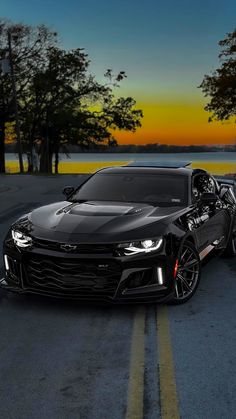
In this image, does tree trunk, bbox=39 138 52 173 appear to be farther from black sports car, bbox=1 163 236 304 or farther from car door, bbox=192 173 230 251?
black sports car, bbox=1 163 236 304

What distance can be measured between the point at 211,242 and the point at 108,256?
7.46 feet

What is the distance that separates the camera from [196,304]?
18.0ft

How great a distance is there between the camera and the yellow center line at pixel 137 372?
10.8ft

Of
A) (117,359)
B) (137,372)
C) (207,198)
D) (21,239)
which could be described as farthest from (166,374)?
(207,198)

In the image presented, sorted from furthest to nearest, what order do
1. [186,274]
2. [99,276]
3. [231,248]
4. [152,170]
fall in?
[231,248] → [152,170] → [186,274] → [99,276]

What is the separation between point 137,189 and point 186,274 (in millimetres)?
1432

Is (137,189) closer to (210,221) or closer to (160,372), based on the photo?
(210,221)

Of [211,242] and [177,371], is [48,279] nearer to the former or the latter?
[177,371]

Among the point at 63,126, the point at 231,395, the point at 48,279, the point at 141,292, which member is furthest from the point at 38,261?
the point at 63,126

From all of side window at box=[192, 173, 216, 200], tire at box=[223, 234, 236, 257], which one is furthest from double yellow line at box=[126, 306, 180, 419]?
tire at box=[223, 234, 236, 257]

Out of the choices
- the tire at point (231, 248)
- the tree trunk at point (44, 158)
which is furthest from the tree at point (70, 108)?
the tire at point (231, 248)

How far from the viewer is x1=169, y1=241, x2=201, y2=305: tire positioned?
17.8ft

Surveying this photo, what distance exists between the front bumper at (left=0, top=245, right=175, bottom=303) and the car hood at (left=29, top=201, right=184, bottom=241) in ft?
0.72

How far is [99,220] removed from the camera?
17.6ft
